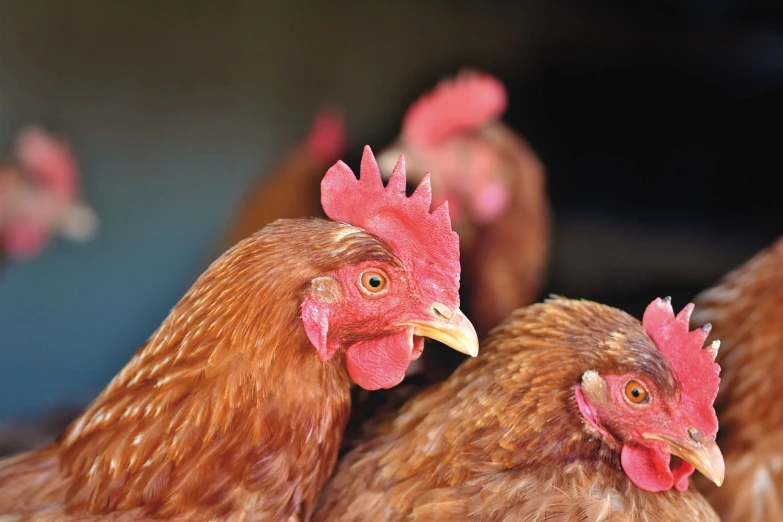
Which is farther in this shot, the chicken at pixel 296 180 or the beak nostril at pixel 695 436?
the chicken at pixel 296 180

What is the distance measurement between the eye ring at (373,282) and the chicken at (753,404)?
834 millimetres

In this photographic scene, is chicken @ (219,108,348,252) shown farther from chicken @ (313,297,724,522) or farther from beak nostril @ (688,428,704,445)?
beak nostril @ (688,428,704,445)

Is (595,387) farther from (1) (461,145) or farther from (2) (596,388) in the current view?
(1) (461,145)

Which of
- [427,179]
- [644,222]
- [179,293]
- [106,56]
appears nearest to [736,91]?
[644,222]

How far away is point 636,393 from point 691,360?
113mm

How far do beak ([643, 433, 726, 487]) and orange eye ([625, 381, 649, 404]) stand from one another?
0.20 ft

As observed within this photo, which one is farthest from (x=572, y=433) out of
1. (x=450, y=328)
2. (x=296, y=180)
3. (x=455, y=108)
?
(x=296, y=180)

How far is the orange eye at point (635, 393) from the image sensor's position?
1.02m

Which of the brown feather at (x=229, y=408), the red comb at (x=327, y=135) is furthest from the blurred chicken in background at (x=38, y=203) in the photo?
the brown feather at (x=229, y=408)

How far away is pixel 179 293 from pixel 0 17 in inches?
38.1

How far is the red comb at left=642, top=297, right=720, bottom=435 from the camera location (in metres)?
1.02

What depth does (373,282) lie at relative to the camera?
3.32ft

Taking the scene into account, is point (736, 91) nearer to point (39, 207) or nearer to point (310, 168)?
point (310, 168)

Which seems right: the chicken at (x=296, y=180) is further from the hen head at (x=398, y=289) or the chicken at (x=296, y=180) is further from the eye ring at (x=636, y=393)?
the eye ring at (x=636, y=393)
